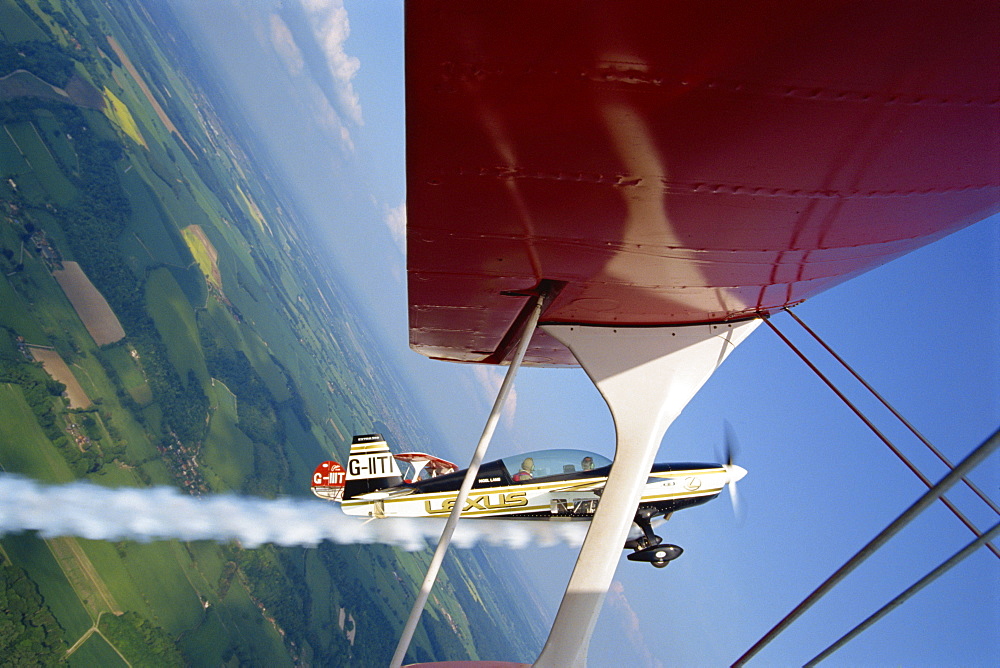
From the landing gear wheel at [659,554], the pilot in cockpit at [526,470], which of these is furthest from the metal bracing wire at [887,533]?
the pilot in cockpit at [526,470]

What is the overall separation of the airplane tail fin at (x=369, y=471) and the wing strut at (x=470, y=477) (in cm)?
1876

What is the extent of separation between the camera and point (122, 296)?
9381cm

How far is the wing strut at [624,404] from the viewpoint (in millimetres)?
3656

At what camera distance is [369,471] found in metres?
21.9

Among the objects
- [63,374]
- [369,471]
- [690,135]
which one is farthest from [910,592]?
[63,374]

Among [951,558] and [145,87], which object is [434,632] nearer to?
[951,558]

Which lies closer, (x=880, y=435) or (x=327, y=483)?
(x=880, y=435)

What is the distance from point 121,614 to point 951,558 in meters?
85.2

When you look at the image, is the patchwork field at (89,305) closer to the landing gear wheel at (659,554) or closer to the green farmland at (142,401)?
the green farmland at (142,401)

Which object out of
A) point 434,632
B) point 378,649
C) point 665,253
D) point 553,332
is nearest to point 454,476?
point 553,332

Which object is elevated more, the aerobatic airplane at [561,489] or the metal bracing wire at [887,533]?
the aerobatic airplane at [561,489]

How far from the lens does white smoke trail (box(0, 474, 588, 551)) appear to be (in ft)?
229

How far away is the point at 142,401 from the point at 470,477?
316 ft

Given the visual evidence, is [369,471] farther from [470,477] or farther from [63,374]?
[63,374]
